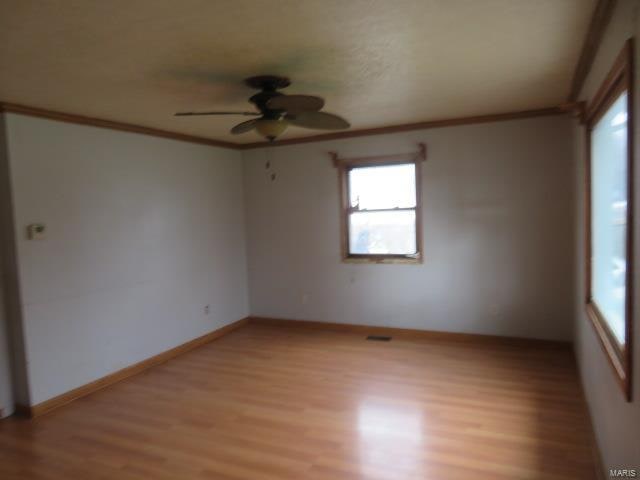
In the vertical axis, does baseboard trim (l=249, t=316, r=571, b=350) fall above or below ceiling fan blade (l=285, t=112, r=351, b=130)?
below

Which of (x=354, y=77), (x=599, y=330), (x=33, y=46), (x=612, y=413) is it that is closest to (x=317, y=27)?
(x=354, y=77)

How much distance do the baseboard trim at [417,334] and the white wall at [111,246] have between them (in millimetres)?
768

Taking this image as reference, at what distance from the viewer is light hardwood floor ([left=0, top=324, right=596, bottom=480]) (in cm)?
251

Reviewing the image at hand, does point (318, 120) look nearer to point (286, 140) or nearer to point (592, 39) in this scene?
point (592, 39)

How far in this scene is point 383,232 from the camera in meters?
5.06

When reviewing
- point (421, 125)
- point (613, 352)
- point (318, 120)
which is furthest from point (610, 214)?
point (421, 125)

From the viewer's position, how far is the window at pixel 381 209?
4852 mm

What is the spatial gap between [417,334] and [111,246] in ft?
10.6

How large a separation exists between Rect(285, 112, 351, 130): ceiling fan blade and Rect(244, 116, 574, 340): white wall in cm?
201

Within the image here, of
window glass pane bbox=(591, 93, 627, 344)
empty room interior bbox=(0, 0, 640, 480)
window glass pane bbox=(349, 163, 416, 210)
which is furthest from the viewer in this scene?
window glass pane bbox=(349, 163, 416, 210)

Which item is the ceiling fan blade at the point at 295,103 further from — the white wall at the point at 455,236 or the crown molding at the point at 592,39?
the white wall at the point at 455,236

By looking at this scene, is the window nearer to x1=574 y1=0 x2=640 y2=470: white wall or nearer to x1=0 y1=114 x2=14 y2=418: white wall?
x1=574 y1=0 x2=640 y2=470: white wall

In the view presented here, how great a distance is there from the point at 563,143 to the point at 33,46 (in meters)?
4.22

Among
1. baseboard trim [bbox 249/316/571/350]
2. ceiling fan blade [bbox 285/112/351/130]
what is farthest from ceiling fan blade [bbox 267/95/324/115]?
baseboard trim [bbox 249/316/571/350]
